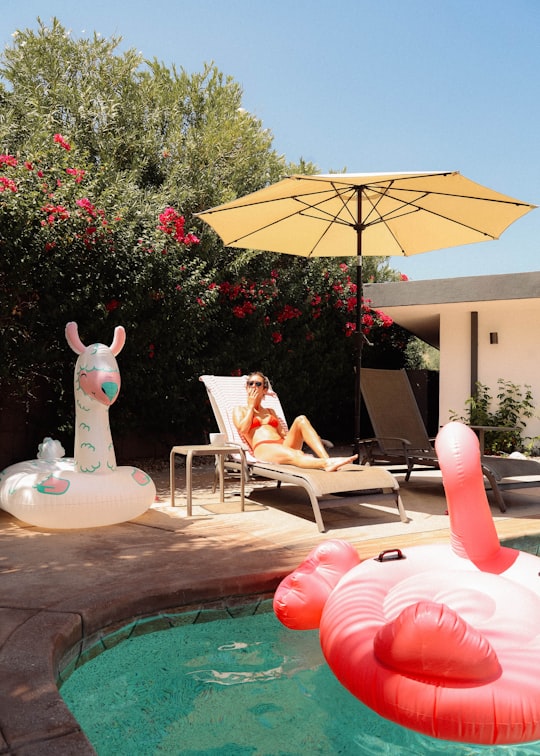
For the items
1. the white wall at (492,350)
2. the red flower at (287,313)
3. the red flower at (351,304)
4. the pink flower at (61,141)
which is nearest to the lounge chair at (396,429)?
the red flower at (287,313)

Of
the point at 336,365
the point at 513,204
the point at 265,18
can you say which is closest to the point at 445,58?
the point at 265,18

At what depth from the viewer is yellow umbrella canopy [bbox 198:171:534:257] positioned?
17.2 ft

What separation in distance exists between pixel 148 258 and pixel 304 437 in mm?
2878

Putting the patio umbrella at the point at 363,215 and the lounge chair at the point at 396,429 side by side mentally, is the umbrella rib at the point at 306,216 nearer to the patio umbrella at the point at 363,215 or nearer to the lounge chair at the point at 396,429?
the patio umbrella at the point at 363,215

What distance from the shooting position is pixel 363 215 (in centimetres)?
689

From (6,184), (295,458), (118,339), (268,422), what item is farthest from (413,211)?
(6,184)

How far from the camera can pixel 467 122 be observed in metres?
17.4

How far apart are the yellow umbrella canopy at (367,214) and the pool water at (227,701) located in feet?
11.5

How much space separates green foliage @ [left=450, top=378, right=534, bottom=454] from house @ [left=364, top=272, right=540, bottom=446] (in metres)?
0.11

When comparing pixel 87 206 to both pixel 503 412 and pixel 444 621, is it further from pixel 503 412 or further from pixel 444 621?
pixel 503 412

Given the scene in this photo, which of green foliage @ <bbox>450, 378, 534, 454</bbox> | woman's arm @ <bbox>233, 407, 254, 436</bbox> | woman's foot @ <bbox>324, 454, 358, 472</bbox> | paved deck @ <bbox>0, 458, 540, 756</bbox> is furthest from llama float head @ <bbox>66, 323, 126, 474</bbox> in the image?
green foliage @ <bbox>450, 378, 534, 454</bbox>

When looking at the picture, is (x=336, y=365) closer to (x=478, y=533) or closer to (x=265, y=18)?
(x=265, y=18)

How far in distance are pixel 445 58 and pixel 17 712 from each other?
14.0 m

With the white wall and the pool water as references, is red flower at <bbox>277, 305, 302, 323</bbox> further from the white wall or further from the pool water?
the pool water
